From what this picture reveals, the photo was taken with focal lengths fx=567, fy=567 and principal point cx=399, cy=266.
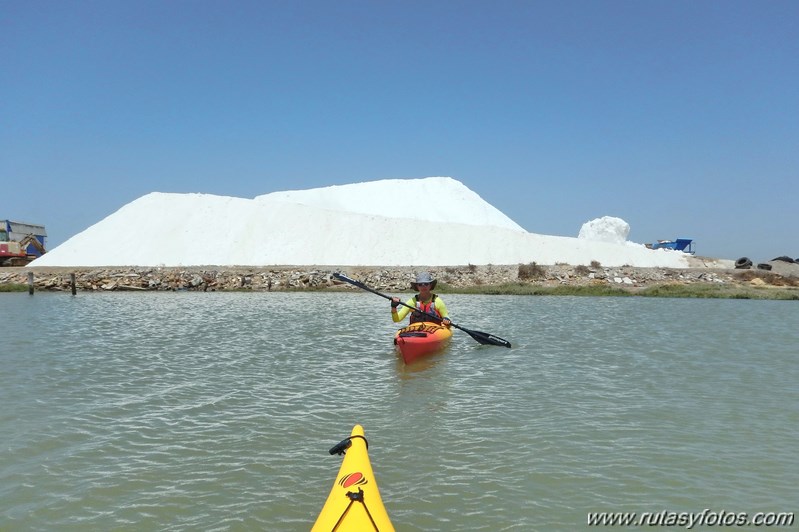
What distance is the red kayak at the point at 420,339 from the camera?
11508 millimetres

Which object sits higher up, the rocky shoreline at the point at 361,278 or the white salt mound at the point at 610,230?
the white salt mound at the point at 610,230

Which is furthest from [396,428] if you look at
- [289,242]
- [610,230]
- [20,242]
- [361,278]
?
[610,230]

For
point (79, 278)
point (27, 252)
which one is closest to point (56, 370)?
point (79, 278)

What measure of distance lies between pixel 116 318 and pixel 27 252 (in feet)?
133

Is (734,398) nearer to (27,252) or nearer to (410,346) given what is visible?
(410,346)

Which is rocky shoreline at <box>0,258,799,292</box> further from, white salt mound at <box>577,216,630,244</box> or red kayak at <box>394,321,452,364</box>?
white salt mound at <box>577,216,630,244</box>

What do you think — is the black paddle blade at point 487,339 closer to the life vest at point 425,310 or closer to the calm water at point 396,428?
the calm water at point 396,428

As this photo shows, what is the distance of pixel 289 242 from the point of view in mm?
47375

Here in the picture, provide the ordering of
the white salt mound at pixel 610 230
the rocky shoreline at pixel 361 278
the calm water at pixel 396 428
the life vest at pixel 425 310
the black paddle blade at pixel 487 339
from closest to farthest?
the calm water at pixel 396 428 → the life vest at pixel 425 310 → the black paddle blade at pixel 487 339 → the rocky shoreline at pixel 361 278 → the white salt mound at pixel 610 230

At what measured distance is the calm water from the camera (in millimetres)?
5086

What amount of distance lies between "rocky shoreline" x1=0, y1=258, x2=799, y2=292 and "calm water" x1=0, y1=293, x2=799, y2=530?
19.7 metres

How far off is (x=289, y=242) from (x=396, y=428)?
1628 inches

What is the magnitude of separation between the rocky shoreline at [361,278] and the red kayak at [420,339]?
822 inches

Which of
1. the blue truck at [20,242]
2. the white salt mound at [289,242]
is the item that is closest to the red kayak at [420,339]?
the white salt mound at [289,242]
